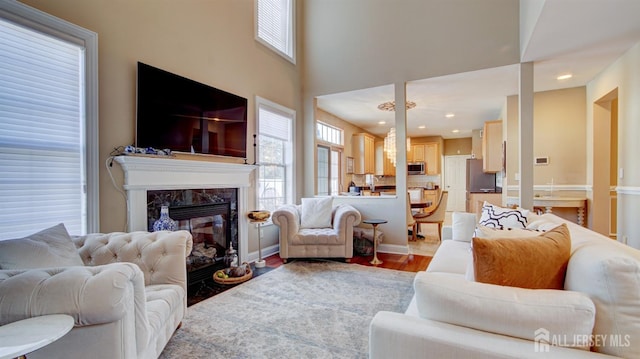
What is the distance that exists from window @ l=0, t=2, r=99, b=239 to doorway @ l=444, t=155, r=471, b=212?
383 inches

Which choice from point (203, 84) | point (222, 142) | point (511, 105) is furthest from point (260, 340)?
point (511, 105)

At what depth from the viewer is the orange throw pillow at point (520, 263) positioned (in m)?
1.15

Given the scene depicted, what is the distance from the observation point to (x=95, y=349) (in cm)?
125

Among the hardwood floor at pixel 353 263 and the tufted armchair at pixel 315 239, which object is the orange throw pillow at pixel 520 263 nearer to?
the hardwood floor at pixel 353 263

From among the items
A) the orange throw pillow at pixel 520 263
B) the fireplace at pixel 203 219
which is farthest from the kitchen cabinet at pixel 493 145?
the orange throw pillow at pixel 520 263

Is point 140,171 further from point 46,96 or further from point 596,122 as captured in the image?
point 596,122

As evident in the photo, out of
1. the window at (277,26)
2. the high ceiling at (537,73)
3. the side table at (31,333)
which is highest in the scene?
the window at (277,26)

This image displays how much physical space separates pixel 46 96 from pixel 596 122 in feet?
22.1

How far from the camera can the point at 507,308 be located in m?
0.96

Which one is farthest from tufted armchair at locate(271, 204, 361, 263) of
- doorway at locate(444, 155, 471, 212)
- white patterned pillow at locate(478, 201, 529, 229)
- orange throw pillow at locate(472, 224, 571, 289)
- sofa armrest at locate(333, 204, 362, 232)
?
doorway at locate(444, 155, 471, 212)

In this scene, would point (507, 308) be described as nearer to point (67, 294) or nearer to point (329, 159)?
point (67, 294)

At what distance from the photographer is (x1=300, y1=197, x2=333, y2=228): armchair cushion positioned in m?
4.20

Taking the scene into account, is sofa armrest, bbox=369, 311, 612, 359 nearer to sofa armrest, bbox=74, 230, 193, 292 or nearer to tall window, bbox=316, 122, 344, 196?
sofa armrest, bbox=74, 230, 193, 292

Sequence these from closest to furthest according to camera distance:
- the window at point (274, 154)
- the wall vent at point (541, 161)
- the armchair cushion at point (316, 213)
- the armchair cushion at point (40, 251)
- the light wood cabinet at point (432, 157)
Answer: the armchair cushion at point (40, 251)
the armchair cushion at point (316, 213)
the window at point (274, 154)
the wall vent at point (541, 161)
the light wood cabinet at point (432, 157)
